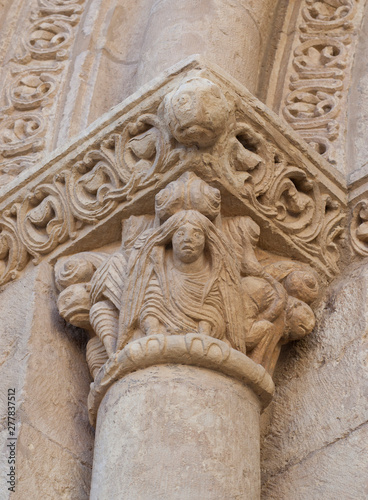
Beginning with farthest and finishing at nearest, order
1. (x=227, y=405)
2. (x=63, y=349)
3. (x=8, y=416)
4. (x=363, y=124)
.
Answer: (x=363, y=124)
(x=63, y=349)
(x=8, y=416)
(x=227, y=405)

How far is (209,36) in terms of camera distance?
343 centimetres

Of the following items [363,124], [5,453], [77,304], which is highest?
[363,124]

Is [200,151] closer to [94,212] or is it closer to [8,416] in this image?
[94,212]

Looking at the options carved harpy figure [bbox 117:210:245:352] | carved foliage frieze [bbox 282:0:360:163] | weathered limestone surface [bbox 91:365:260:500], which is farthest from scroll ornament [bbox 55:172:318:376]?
carved foliage frieze [bbox 282:0:360:163]

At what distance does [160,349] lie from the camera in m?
2.55

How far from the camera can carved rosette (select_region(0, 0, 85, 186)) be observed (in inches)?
136

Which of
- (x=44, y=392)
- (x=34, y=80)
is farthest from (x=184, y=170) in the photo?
(x=34, y=80)

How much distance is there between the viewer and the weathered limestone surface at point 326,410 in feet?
8.66

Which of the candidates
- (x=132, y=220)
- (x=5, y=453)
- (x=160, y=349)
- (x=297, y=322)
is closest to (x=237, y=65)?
(x=132, y=220)

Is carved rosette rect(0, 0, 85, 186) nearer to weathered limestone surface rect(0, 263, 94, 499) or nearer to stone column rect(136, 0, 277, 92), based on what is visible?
stone column rect(136, 0, 277, 92)

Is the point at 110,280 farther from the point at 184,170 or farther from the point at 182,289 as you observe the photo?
the point at 184,170

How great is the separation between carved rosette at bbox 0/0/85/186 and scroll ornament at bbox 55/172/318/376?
61cm

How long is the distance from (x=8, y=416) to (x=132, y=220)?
0.67m

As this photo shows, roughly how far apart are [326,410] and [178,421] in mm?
513
